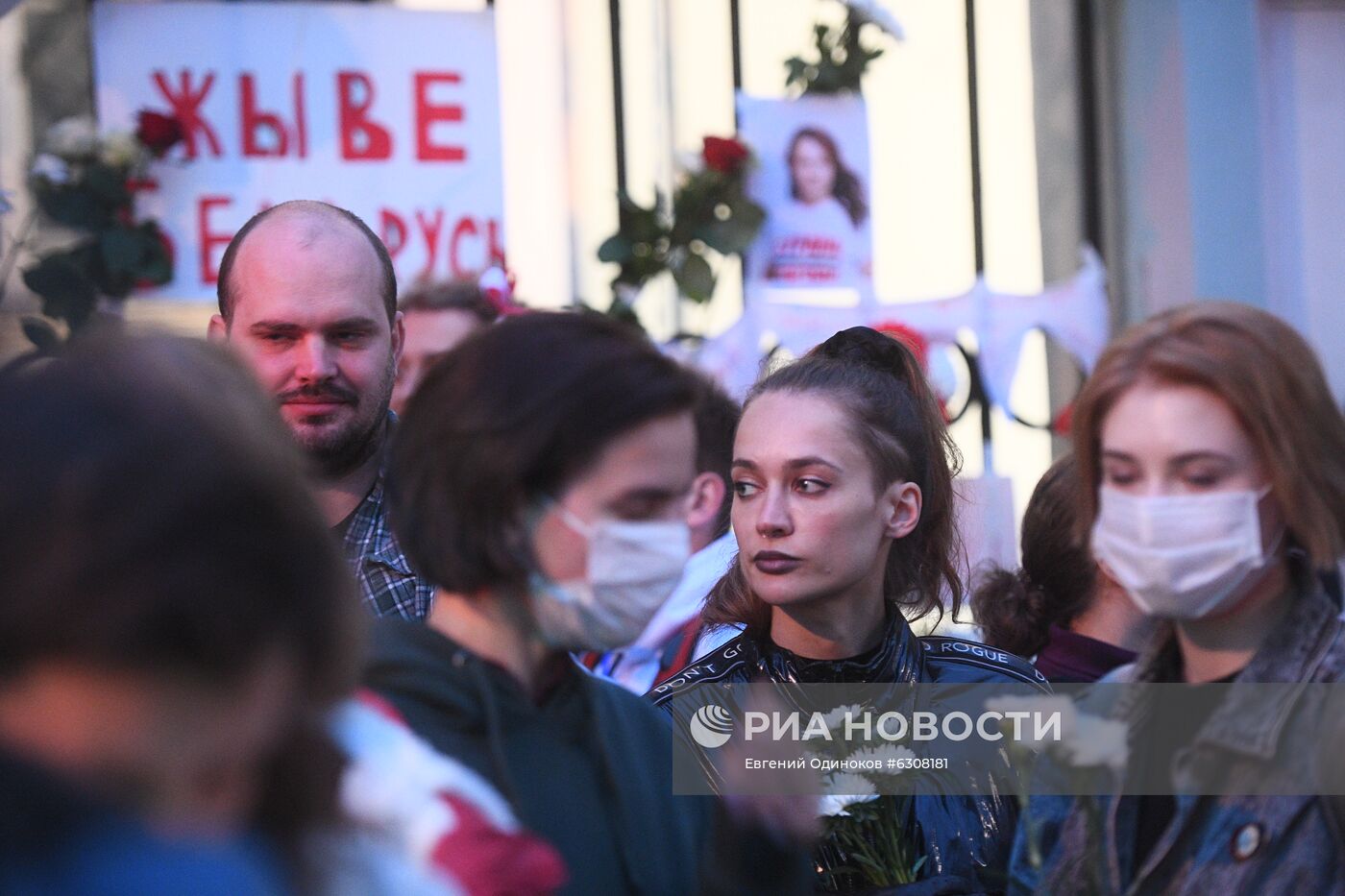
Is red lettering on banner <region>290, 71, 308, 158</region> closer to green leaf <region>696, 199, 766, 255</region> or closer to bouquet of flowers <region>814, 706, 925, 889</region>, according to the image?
green leaf <region>696, 199, 766, 255</region>

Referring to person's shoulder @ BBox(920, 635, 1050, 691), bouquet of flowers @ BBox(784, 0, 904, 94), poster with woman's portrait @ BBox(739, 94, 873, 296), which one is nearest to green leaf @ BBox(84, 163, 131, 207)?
poster with woman's portrait @ BBox(739, 94, 873, 296)

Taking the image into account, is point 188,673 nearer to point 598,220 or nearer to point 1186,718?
point 1186,718

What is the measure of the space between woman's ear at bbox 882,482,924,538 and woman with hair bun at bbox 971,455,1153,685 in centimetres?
29

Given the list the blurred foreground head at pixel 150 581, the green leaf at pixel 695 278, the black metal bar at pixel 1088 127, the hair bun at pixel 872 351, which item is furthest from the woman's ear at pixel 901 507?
the black metal bar at pixel 1088 127

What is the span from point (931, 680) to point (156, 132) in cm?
351

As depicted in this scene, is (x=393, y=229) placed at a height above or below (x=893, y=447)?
above

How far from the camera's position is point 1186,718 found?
5.75 feet

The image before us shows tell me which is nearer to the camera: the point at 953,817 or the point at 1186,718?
the point at 1186,718

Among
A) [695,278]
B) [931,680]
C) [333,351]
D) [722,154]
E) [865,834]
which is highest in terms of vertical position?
[722,154]

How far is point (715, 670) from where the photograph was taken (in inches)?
98.1

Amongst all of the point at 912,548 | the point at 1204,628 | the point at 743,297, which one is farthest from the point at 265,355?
the point at 743,297

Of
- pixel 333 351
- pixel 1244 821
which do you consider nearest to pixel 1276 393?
pixel 1244 821

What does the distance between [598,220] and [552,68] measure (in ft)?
2.08

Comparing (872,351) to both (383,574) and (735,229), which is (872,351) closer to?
(383,574)
